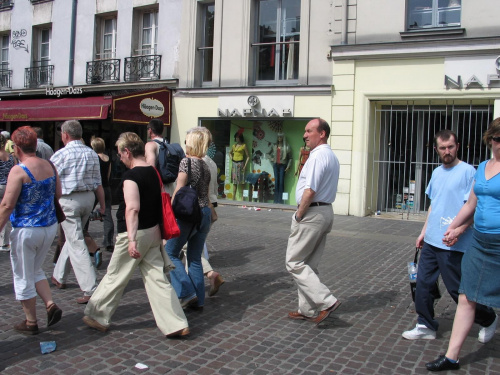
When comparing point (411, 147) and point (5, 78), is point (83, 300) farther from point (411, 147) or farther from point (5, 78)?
point (5, 78)

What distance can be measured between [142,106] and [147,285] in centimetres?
1048

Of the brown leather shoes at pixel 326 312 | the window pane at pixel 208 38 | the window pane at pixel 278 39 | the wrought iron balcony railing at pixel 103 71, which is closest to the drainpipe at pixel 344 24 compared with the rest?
the window pane at pixel 278 39

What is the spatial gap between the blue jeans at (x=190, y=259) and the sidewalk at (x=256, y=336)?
0.78 ft

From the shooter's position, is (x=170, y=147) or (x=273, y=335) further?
(x=170, y=147)

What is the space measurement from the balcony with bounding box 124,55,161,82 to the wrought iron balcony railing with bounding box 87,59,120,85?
420 millimetres

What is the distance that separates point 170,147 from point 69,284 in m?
1.98

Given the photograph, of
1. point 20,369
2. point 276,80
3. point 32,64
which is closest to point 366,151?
point 276,80

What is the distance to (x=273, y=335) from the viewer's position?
177 inches

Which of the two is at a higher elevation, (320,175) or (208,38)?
(208,38)

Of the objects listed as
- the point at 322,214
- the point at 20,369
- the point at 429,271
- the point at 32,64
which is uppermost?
the point at 32,64

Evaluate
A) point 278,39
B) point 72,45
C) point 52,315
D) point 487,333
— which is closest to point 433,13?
point 278,39

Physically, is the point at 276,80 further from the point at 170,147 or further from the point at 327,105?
the point at 170,147

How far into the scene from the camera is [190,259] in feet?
16.6

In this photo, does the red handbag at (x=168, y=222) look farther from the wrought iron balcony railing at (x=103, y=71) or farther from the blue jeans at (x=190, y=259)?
the wrought iron balcony railing at (x=103, y=71)
